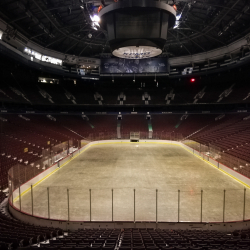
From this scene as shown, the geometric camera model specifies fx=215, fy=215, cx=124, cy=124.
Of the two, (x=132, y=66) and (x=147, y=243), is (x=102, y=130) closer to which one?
(x=132, y=66)

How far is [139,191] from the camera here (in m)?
14.1

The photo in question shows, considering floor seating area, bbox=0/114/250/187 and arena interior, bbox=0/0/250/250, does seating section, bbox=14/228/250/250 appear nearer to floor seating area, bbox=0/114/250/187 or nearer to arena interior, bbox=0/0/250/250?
arena interior, bbox=0/0/250/250

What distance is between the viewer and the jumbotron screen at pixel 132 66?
43.5 metres

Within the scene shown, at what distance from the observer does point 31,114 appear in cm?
3966

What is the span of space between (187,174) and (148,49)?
13.4 meters

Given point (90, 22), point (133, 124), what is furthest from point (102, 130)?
point (90, 22)

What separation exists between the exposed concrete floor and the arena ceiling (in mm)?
16413

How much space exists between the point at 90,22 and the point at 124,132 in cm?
1998

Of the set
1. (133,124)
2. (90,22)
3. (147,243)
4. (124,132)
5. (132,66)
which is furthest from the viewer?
(133,124)

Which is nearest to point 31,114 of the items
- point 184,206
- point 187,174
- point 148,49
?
point 148,49

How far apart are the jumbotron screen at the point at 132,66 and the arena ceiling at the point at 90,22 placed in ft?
8.23

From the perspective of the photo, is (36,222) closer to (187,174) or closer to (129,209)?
(129,209)

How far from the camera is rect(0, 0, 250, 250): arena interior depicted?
9812 millimetres

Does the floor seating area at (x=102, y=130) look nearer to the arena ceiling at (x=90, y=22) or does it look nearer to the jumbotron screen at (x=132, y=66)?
the jumbotron screen at (x=132, y=66)
